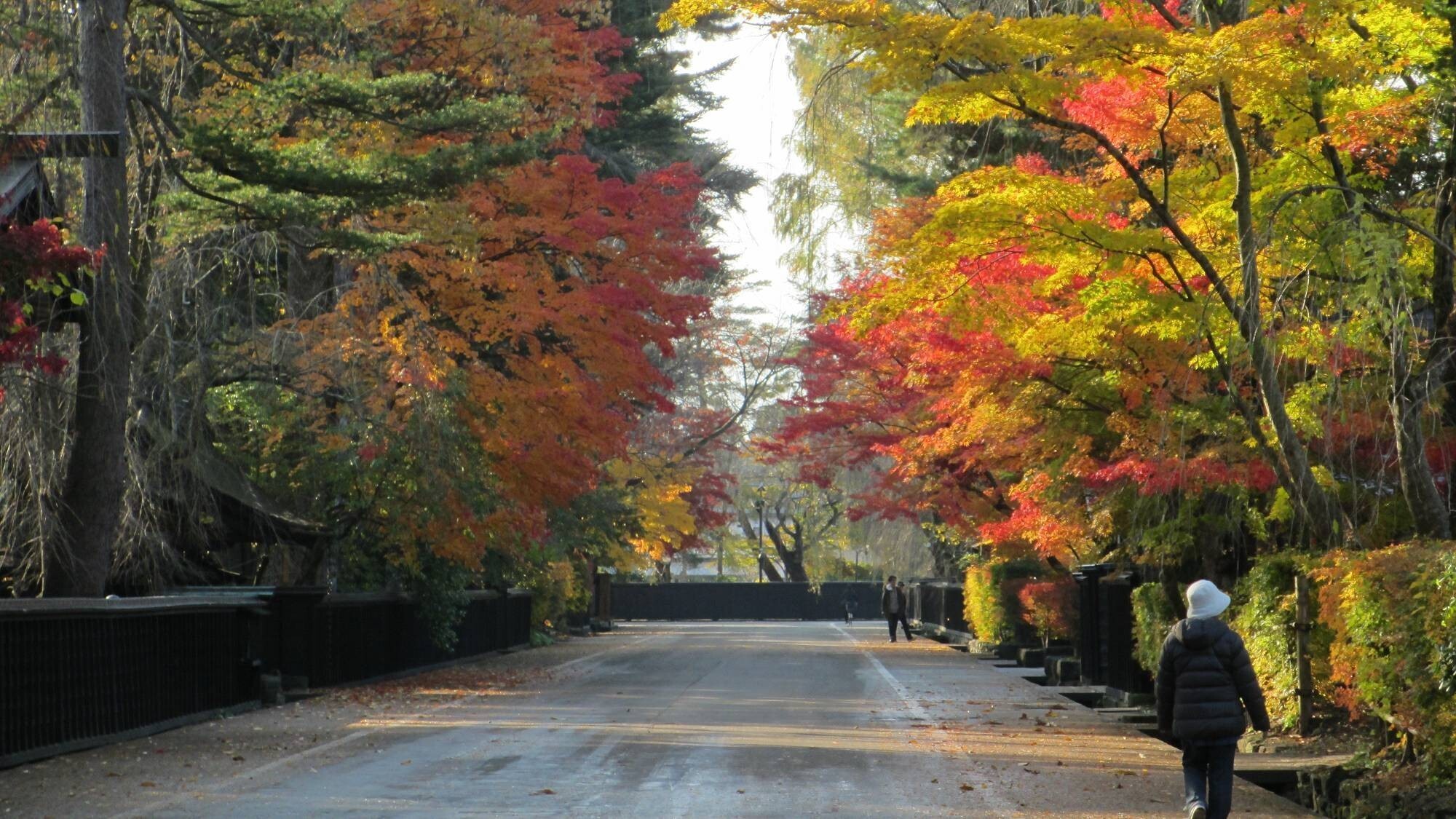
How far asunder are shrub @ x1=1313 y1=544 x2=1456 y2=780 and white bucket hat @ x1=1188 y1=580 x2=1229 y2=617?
1.55 m

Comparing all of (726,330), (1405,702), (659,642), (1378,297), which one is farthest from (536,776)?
(726,330)

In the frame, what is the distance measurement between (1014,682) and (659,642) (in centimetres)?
1828

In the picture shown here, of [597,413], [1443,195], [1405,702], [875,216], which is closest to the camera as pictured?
[1405,702]

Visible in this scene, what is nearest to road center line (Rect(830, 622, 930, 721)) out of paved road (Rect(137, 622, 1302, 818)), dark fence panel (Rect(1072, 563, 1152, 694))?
paved road (Rect(137, 622, 1302, 818))

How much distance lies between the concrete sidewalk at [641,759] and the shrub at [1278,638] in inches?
46.6

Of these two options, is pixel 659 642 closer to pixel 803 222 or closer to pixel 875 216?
pixel 875 216

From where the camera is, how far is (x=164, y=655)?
16.9 metres

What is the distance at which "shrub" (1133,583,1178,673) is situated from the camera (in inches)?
733

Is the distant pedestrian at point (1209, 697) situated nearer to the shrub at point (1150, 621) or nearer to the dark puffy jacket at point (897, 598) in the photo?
the shrub at point (1150, 621)

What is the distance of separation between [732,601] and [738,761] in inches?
2508

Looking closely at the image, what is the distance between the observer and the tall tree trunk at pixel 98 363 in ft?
52.6

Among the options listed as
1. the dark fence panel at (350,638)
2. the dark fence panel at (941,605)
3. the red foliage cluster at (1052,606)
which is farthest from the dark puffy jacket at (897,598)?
the dark fence panel at (350,638)

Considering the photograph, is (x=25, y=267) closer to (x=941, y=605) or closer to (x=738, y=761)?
(x=738, y=761)

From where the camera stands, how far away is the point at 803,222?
801 inches
